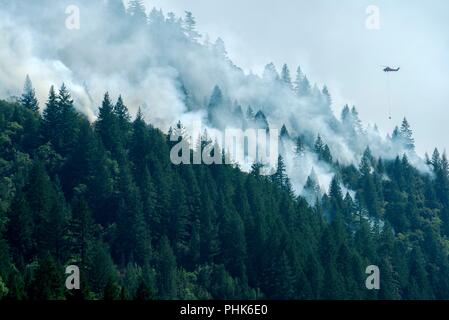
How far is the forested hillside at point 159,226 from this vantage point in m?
143

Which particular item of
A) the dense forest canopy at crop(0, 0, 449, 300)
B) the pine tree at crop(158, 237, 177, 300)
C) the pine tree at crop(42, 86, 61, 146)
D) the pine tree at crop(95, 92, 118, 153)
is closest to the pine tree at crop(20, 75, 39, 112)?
the dense forest canopy at crop(0, 0, 449, 300)

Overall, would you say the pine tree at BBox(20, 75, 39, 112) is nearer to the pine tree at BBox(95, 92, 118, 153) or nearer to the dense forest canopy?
the dense forest canopy

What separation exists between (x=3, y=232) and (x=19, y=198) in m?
5.16

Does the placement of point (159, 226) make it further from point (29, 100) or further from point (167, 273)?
point (29, 100)

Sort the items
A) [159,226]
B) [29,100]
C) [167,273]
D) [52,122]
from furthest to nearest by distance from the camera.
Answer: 1. [29,100]
2. [52,122]
3. [159,226]
4. [167,273]

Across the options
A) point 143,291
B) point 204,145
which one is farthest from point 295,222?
point 143,291

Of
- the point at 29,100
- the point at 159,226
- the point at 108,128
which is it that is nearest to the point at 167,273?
the point at 159,226

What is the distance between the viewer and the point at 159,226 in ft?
524

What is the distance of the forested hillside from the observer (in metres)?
143

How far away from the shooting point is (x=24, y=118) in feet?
574

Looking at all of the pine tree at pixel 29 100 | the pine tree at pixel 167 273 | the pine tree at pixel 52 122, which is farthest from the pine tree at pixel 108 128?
the pine tree at pixel 167 273
